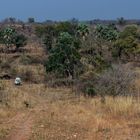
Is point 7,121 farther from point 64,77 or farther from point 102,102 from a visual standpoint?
point 64,77

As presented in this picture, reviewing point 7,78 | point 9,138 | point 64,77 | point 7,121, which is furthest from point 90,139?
point 7,78

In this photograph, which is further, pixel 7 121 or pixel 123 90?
pixel 123 90

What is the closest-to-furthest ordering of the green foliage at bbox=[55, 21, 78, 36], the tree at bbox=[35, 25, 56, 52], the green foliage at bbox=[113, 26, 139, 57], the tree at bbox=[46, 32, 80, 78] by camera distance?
the tree at bbox=[46, 32, 80, 78]
the green foliage at bbox=[113, 26, 139, 57]
the tree at bbox=[35, 25, 56, 52]
the green foliage at bbox=[55, 21, 78, 36]

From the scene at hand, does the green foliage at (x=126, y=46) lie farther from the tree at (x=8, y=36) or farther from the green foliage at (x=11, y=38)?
the green foliage at (x=11, y=38)

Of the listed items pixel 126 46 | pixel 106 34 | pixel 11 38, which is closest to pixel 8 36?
pixel 11 38

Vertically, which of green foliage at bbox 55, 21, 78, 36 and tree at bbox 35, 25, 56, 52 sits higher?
green foliage at bbox 55, 21, 78, 36

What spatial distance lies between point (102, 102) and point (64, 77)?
12937mm

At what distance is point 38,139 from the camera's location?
1235 cm

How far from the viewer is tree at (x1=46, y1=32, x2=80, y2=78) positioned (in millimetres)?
32312

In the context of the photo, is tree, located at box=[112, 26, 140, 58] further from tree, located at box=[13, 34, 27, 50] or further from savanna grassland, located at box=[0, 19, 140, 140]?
tree, located at box=[13, 34, 27, 50]

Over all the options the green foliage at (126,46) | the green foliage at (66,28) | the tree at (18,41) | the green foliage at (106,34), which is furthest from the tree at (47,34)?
the green foliage at (126,46)

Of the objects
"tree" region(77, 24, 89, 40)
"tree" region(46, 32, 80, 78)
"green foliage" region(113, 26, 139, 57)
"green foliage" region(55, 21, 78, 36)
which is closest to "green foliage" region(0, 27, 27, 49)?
"green foliage" region(55, 21, 78, 36)

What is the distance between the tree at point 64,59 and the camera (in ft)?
106

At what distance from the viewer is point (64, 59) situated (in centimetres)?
3269
